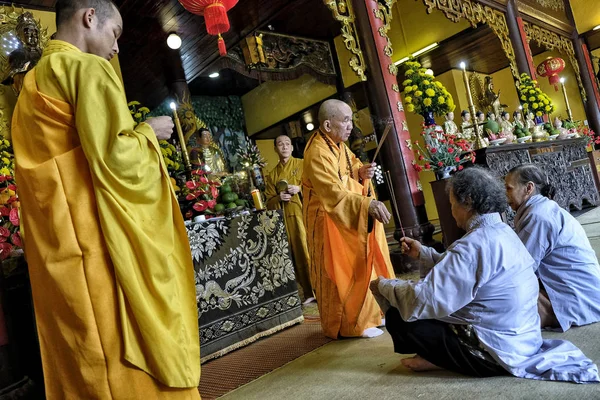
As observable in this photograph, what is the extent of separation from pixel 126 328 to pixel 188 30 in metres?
5.55

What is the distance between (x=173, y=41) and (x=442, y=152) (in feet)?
12.7

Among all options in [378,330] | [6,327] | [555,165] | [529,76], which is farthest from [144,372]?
[529,76]

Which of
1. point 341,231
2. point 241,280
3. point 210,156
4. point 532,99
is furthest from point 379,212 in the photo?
point 532,99

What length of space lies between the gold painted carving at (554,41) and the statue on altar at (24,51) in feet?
27.1

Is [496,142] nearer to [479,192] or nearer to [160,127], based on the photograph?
[479,192]

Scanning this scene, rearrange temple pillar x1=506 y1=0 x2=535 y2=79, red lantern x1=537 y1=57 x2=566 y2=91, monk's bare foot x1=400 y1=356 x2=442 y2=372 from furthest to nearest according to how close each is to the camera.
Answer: red lantern x1=537 y1=57 x2=566 y2=91
temple pillar x1=506 y1=0 x2=535 y2=79
monk's bare foot x1=400 y1=356 x2=442 y2=372

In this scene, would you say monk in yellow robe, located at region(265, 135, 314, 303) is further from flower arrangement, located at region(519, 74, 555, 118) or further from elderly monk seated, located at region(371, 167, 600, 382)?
flower arrangement, located at region(519, 74, 555, 118)

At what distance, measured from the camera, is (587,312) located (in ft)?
7.24

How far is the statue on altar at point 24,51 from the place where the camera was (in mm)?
3625

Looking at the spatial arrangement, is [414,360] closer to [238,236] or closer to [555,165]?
[238,236]

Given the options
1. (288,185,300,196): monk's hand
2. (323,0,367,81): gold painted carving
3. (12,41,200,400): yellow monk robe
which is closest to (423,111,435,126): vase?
(323,0,367,81): gold painted carving

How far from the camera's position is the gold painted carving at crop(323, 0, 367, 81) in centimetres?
497

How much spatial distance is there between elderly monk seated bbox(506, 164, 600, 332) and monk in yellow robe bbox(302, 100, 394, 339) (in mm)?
749

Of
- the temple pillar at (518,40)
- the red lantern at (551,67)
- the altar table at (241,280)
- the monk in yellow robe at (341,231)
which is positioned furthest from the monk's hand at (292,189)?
the red lantern at (551,67)
